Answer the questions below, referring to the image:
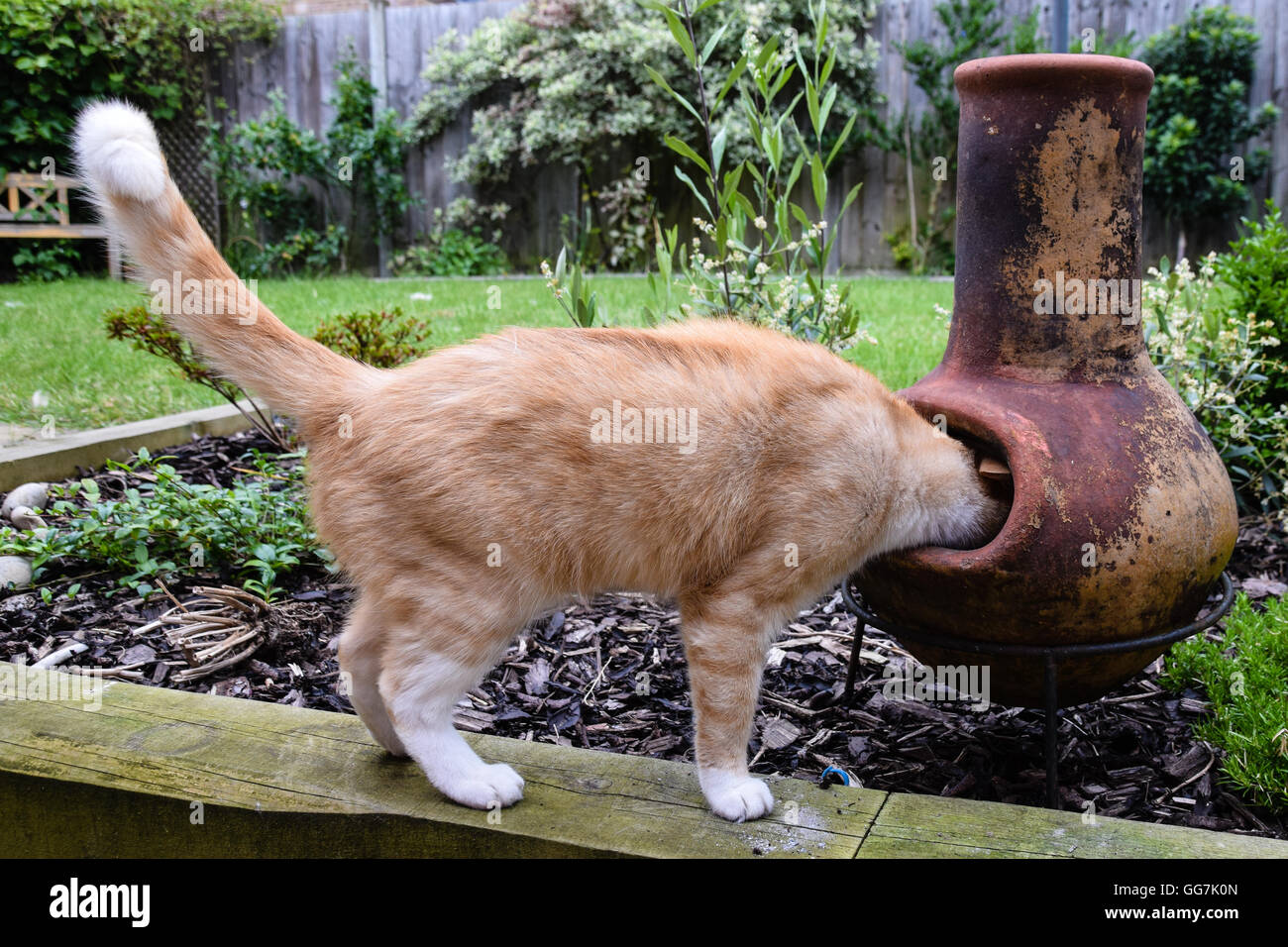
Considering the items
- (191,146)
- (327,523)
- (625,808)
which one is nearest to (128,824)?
(327,523)

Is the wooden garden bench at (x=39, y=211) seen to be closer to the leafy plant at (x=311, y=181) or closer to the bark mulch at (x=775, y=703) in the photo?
the leafy plant at (x=311, y=181)

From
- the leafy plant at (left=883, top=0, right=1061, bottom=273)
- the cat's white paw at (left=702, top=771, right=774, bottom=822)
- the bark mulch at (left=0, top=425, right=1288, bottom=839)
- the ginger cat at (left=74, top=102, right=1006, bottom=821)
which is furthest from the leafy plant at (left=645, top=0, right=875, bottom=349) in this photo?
the leafy plant at (left=883, top=0, right=1061, bottom=273)

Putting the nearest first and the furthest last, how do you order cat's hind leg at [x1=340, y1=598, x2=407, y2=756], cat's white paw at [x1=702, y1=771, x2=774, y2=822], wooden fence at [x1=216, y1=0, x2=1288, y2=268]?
cat's white paw at [x1=702, y1=771, x2=774, y2=822] → cat's hind leg at [x1=340, y1=598, x2=407, y2=756] → wooden fence at [x1=216, y1=0, x2=1288, y2=268]

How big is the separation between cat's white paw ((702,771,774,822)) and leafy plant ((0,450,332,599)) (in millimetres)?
1721

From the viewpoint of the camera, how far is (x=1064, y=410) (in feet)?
6.98

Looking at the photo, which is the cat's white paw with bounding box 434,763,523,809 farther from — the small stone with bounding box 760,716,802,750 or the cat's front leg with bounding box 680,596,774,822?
the small stone with bounding box 760,716,802,750

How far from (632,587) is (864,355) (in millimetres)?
3514

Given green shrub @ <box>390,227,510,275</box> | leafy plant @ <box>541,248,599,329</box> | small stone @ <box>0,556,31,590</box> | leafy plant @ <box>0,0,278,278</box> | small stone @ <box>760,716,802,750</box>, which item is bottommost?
small stone @ <box>760,716,802,750</box>

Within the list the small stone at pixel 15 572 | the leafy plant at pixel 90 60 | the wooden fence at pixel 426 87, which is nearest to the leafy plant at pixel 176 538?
the small stone at pixel 15 572

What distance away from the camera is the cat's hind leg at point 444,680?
1.98 metres

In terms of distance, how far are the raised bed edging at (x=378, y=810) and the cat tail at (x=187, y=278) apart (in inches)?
29.0

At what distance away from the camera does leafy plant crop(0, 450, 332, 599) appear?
327 centimetres

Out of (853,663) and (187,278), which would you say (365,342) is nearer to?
(187,278)

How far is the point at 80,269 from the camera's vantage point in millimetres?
10336
